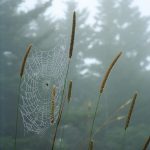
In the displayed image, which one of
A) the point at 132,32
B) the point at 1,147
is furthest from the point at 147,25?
the point at 1,147

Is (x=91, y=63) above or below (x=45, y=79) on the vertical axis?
above

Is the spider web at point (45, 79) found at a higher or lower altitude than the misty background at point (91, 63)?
lower

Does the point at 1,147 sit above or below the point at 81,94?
below

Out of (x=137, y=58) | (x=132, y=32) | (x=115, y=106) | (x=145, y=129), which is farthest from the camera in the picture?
(x=132, y=32)

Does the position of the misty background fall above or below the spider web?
above

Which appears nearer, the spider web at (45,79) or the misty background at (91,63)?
the spider web at (45,79)

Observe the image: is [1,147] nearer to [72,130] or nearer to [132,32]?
[72,130]

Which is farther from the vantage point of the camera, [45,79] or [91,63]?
[91,63]

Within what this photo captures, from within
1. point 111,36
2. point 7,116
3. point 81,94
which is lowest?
point 7,116
